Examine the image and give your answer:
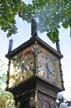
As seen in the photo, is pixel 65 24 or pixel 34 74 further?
pixel 34 74

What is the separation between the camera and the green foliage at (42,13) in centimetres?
617

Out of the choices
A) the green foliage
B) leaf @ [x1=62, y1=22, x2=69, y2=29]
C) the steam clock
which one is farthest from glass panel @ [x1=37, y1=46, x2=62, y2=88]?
leaf @ [x1=62, y1=22, x2=69, y2=29]

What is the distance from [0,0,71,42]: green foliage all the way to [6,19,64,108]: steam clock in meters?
Answer: 5.76

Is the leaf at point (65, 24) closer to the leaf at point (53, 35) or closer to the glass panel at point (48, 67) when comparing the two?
the leaf at point (53, 35)

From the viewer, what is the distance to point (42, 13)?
671 centimetres

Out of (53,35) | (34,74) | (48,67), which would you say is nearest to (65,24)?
(53,35)

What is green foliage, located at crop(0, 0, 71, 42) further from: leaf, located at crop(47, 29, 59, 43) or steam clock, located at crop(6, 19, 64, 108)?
steam clock, located at crop(6, 19, 64, 108)

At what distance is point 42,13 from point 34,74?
5.86 metres

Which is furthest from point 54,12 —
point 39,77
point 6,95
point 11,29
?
point 6,95

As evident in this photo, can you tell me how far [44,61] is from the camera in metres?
13.3

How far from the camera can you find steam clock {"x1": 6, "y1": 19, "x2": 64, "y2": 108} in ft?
41.4

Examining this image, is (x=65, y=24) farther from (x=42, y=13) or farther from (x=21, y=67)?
(x=21, y=67)

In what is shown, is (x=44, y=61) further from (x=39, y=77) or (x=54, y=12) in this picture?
(x=54, y=12)

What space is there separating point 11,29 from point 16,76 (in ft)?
22.4
